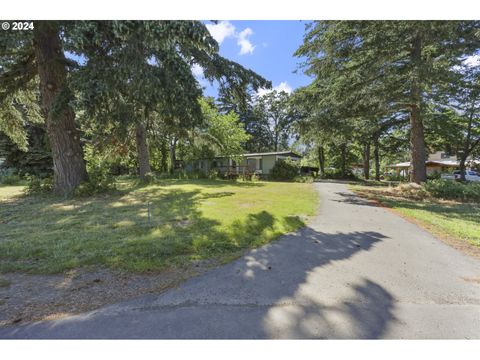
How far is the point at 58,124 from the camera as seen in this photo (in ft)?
30.0

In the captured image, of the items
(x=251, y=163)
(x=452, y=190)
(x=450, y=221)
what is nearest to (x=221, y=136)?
(x=251, y=163)

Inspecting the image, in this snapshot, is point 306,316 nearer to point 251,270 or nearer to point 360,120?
point 251,270

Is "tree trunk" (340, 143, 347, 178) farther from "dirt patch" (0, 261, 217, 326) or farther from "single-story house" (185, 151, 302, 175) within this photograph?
"dirt patch" (0, 261, 217, 326)

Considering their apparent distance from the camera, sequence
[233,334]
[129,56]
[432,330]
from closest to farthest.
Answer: [233,334]
[432,330]
[129,56]

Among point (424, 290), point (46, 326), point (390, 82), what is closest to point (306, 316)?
point (424, 290)

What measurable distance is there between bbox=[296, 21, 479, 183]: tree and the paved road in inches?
337

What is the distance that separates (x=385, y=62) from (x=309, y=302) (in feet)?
43.4

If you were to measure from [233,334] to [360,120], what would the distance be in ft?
55.2

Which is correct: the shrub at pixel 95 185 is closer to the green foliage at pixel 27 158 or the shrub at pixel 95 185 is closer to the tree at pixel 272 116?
the green foliage at pixel 27 158

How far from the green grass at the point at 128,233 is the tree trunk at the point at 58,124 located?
68.0 inches

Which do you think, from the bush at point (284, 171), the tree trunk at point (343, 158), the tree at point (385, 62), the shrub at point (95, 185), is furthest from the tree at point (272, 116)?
the shrub at point (95, 185)

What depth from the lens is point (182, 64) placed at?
5574 millimetres

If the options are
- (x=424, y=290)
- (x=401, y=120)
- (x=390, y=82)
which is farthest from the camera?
(x=401, y=120)

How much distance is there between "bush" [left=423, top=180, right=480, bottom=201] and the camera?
442 inches
